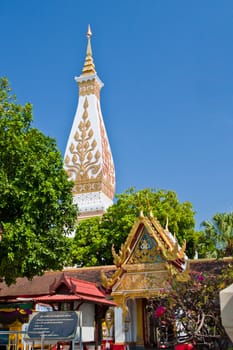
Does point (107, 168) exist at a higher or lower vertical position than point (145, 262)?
higher

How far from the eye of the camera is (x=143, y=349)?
2156 cm

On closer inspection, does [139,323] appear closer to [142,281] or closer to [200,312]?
[142,281]

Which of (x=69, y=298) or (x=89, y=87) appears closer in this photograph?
(x=69, y=298)

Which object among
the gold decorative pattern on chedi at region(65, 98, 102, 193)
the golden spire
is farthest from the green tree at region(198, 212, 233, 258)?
the golden spire

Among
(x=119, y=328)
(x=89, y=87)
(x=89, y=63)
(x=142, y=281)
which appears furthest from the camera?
(x=89, y=63)

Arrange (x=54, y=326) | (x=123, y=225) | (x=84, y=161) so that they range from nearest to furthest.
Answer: (x=54, y=326)
(x=123, y=225)
(x=84, y=161)

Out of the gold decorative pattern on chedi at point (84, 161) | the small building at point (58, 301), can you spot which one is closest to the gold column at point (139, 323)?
the small building at point (58, 301)

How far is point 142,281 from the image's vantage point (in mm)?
20750

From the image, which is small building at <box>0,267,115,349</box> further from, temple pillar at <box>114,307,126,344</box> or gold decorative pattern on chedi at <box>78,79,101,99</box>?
gold decorative pattern on chedi at <box>78,79,101,99</box>

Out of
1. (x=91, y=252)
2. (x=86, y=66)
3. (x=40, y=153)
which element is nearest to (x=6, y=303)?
(x=40, y=153)

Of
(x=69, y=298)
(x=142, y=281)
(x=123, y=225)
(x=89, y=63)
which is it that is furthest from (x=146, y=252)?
(x=89, y=63)

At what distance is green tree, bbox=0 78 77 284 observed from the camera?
14016 mm

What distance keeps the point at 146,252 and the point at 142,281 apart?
134 cm

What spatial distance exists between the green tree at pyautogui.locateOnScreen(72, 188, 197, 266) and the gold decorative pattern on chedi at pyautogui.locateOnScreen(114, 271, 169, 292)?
10324 mm
